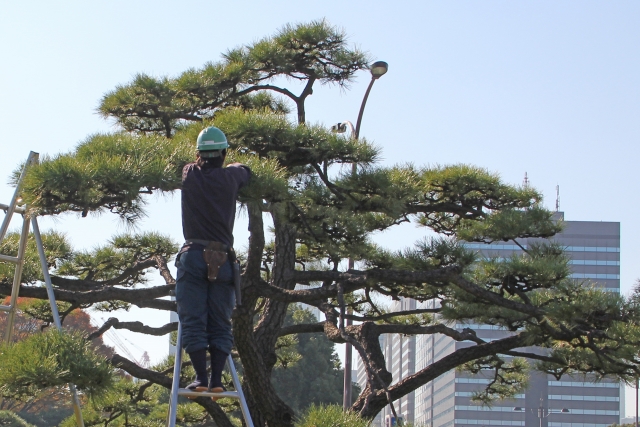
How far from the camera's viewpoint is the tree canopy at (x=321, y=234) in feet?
18.6

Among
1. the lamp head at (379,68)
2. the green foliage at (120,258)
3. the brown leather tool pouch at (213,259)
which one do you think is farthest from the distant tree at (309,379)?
the brown leather tool pouch at (213,259)

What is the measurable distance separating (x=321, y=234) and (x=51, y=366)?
9.34 ft

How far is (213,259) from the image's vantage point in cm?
390

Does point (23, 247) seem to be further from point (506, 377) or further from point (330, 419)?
point (506, 377)

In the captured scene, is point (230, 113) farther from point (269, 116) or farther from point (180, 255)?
point (180, 255)

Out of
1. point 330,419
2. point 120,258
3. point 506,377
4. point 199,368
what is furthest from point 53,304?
point 506,377

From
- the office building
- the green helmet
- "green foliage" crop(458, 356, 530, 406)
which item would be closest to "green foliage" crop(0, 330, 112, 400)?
the green helmet

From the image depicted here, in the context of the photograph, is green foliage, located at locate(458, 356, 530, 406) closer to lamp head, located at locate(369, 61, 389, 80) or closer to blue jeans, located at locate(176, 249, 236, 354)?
lamp head, located at locate(369, 61, 389, 80)

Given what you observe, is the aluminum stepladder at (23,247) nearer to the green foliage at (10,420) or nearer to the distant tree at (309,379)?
the green foliage at (10,420)

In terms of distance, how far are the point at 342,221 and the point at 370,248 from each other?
1.02 m

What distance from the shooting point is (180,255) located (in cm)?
398

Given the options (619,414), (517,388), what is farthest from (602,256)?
(517,388)

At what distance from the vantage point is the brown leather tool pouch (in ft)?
12.7

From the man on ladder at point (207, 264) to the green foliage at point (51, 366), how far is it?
69 cm
